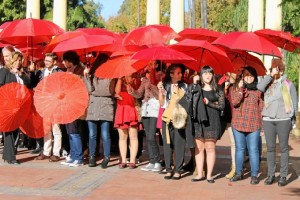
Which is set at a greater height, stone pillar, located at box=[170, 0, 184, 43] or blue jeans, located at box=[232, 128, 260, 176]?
stone pillar, located at box=[170, 0, 184, 43]

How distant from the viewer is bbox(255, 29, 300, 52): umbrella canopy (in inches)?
393

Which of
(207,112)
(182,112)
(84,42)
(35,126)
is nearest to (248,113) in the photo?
(207,112)


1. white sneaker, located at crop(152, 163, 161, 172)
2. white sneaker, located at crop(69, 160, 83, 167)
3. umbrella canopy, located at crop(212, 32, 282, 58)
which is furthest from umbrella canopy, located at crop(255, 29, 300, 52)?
white sneaker, located at crop(69, 160, 83, 167)

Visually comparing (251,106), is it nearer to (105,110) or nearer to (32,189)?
(105,110)

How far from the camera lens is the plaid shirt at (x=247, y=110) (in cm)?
934

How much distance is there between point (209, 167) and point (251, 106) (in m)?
1.11

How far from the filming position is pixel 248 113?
9352 mm

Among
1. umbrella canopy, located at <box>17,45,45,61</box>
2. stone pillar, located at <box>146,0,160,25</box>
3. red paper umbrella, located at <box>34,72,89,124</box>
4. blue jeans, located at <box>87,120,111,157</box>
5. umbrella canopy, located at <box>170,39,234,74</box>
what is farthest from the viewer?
stone pillar, located at <box>146,0,160,25</box>

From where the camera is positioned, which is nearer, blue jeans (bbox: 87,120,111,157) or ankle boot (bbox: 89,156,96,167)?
blue jeans (bbox: 87,120,111,157)

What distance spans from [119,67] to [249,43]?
2.12 metres

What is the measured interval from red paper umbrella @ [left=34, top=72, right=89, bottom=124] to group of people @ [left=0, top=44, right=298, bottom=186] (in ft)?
0.85

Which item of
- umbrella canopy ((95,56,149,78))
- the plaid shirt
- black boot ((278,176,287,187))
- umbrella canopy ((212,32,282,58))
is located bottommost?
Result: black boot ((278,176,287,187))

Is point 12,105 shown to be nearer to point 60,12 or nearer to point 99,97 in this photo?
point 99,97

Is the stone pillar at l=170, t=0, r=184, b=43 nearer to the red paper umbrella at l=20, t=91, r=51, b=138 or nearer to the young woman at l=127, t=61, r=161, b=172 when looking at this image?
the red paper umbrella at l=20, t=91, r=51, b=138
